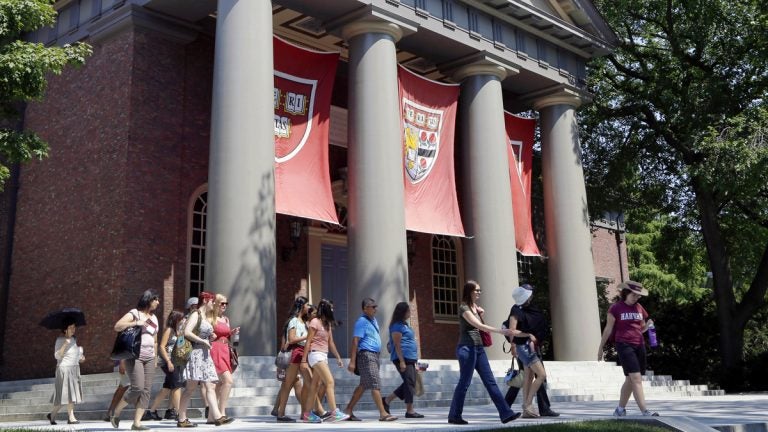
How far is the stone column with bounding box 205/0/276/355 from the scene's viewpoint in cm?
1436

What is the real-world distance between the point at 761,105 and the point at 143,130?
1657cm

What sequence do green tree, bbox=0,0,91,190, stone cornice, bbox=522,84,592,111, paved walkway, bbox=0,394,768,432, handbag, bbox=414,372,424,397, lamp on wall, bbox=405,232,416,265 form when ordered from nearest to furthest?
1. paved walkway, bbox=0,394,768,432
2. handbag, bbox=414,372,424,397
3. green tree, bbox=0,0,91,190
4. stone cornice, bbox=522,84,592,111
5. lamp on wall, bbox=405,232,416,265

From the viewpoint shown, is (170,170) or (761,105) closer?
(170,170)

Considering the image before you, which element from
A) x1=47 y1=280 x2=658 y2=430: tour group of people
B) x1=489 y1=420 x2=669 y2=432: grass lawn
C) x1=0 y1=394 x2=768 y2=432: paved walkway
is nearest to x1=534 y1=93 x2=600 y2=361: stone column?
x1=0 y1=394 x2=768 y2=432: paved walkway

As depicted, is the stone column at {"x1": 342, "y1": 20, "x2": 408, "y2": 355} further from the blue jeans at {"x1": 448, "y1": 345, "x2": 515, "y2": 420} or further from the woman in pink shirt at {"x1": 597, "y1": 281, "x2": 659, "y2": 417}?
the woman in pink shirt at {"x1": 597, "y1": 281, "x2": 659, "y2": 417}

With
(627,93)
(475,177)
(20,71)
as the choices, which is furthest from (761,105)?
(20,71)

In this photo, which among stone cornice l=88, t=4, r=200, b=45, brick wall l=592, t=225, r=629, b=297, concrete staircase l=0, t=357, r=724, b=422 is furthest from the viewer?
brick wall l=592, t=225, r=629, b=297

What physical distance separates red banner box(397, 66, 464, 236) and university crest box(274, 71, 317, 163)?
234cm

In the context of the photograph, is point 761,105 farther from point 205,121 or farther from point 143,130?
point 143,130

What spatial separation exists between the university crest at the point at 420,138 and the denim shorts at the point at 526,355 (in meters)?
8.60

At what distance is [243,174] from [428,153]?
19.4 feet

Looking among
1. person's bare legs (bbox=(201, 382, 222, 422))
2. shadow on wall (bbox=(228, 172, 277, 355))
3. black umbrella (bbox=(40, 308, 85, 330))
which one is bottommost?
person's bare legs (bbox=(201, 382, 222, 422))

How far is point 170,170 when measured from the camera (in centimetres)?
1783

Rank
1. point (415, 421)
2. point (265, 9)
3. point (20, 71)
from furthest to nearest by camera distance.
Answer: point (265, 9) < point (20, 71) < point (415, 421)
